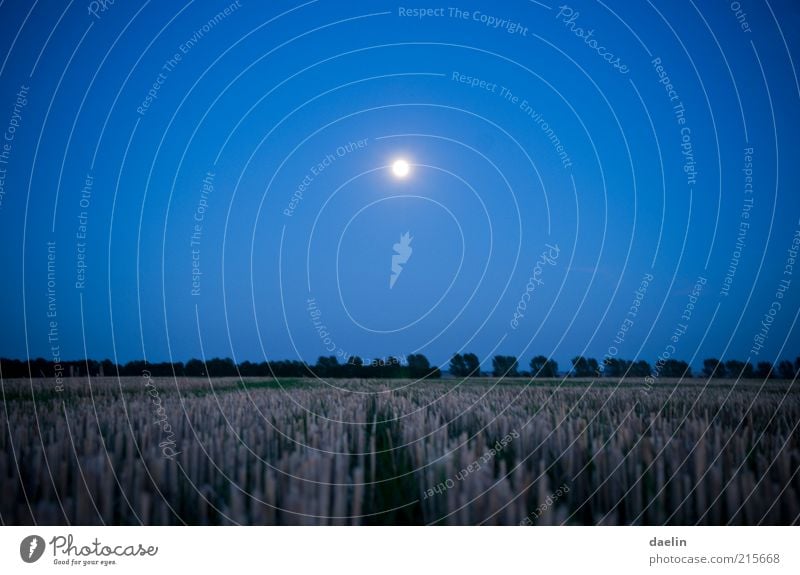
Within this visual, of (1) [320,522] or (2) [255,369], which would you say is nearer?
(1) [320,522]

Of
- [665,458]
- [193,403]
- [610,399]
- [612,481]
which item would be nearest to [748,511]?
[665,458]

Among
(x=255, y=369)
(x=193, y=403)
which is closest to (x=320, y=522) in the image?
(x=193, y=403)

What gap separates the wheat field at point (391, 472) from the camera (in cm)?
193

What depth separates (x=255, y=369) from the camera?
5.12 m

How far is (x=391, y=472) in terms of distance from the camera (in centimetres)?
217

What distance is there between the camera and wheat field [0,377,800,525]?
1.93m

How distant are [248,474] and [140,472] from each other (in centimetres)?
44

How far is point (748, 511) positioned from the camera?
6.58 feet
